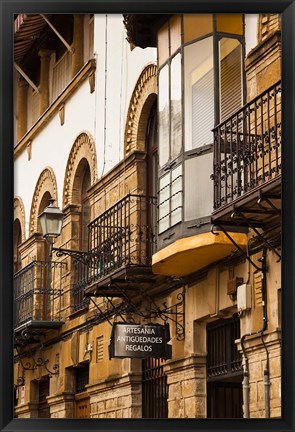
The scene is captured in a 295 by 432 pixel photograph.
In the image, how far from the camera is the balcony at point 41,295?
1075cm

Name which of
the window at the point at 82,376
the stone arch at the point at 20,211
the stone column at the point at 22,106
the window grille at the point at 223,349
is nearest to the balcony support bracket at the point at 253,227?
the window grille at the point at 223,349

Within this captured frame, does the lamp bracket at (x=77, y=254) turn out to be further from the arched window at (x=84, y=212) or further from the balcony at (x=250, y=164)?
the balcony at (x=250, y=164)

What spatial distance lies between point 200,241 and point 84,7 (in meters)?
2.86

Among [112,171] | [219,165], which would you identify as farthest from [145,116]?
[219,165]

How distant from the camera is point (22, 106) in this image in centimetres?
1037

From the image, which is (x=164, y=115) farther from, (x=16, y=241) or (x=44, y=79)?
(x=16, y=241)

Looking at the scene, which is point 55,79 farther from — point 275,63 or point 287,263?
point 287,263

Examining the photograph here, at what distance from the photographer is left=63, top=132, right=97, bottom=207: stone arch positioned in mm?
12703

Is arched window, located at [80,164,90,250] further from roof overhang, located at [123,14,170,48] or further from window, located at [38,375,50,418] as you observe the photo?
roof overhang, located at [123,14,170,48]

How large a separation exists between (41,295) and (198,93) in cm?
232

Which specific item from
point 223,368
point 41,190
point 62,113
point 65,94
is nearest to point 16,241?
point 223,368

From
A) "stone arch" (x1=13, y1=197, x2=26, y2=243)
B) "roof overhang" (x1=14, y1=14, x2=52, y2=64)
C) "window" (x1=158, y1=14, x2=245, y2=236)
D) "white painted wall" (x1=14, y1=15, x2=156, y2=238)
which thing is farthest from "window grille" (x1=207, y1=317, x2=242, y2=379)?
"roof overhang" (x1=14, y1=14, x2=52, y2=64)

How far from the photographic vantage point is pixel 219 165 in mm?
10648

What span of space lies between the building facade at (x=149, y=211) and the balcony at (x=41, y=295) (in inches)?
1.0
